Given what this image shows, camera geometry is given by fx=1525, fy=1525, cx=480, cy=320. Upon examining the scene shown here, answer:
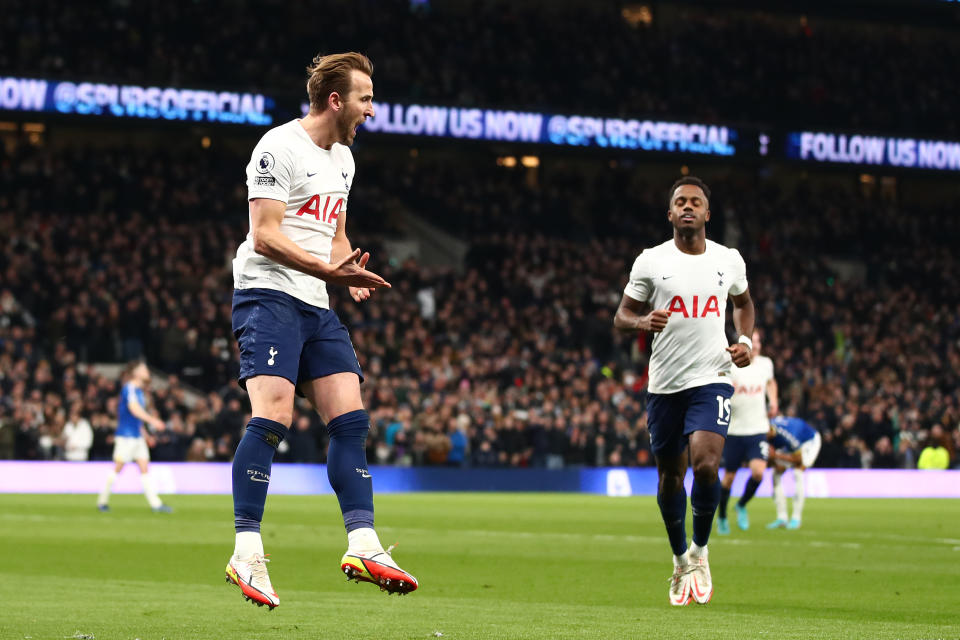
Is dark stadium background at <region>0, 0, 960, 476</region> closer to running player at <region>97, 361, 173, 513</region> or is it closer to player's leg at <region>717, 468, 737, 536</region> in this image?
running player at <region>97, 361, 173, 513</region>

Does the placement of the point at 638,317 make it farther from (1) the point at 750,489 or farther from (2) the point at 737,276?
(1) the point at 750,489

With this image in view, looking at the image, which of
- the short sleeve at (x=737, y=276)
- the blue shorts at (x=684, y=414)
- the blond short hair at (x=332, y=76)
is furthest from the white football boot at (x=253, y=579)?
the short sleeve at (x=737, y=276)

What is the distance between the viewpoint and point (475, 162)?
163 feet

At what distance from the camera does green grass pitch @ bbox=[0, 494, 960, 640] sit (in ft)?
28.0

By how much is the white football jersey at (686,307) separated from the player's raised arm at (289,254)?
3990mm


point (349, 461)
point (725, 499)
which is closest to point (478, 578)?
point (349, 461)

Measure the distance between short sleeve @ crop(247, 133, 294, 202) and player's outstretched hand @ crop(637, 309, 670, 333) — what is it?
11.3 ft

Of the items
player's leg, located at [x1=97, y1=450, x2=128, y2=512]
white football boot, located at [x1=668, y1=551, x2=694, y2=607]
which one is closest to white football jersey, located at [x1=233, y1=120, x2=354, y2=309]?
white football boot, located at [x1=668, y1=551, x2=694, y2=607]

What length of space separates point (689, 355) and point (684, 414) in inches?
16.4

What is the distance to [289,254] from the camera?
22.3ft

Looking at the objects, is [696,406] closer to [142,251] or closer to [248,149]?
[142,251]

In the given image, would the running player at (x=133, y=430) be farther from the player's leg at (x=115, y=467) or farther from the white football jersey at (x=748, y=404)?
the white football jersey at (x=748, y=404)

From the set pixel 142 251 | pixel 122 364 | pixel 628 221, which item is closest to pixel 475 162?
pixel 628 221

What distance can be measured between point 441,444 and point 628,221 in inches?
652
